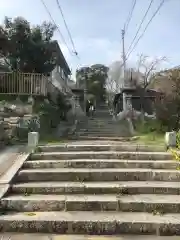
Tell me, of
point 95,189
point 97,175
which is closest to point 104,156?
point 97,175

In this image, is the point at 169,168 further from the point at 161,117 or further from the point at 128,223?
the point at 161,117

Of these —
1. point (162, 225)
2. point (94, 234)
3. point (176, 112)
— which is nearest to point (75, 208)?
point (94, 234)

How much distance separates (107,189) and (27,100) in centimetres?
802

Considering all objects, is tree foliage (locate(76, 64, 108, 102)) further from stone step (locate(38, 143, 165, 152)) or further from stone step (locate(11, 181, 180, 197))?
stone step (locate(11, 181, 180, 197))

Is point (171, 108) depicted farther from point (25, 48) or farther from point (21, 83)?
point (25, 48)

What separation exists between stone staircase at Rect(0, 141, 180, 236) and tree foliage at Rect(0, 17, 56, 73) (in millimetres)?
8648

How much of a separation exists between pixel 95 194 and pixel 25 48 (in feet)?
35.9

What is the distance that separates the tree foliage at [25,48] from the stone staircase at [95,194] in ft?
28.4

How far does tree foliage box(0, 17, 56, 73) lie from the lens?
48.1 ft

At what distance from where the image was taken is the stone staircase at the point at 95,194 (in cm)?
451

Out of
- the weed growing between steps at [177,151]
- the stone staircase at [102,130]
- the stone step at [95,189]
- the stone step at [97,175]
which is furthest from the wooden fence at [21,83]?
the stone step at [95,189]

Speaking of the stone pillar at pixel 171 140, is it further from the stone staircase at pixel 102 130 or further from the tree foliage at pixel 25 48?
the tree foliage at pixel 25 48

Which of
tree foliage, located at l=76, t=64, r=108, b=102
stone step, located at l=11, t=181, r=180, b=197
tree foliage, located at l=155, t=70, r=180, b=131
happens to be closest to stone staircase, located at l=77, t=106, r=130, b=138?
tree foliage, located at l=155, t=70, r=180, b=131

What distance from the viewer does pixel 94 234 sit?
444 centimetres
